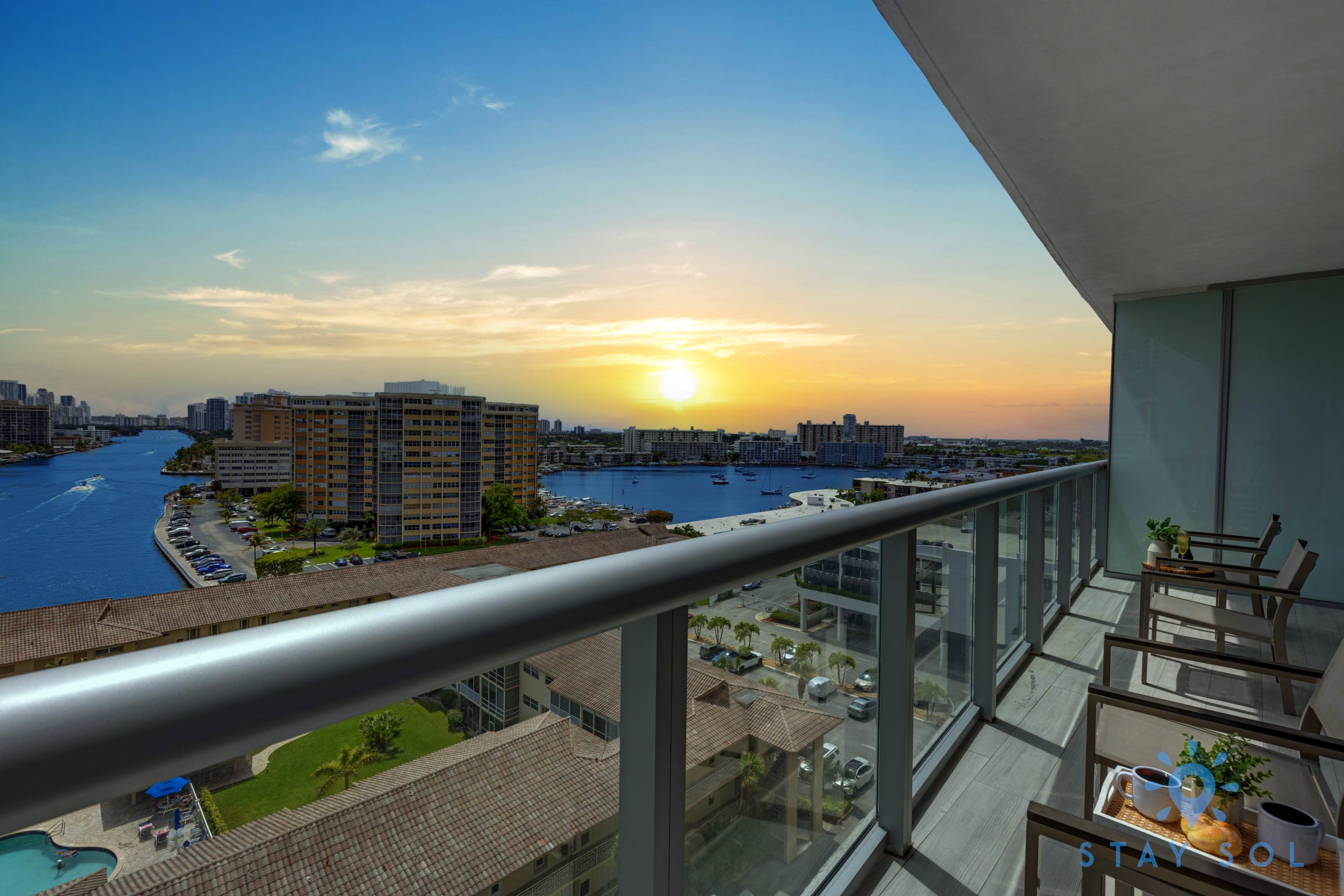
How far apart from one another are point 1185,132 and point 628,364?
557 inches

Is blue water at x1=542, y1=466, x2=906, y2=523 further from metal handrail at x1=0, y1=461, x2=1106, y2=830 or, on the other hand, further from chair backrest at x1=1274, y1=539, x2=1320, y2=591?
metal handrail at x1=0, y1=461, x2=1106, y2=830

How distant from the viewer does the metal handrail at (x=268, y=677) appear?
→ 0.39 m

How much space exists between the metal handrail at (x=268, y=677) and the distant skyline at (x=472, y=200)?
313cm

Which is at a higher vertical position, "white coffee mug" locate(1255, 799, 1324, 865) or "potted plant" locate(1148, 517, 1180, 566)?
"potted plant" locate(1148, 517, 1180, 566)

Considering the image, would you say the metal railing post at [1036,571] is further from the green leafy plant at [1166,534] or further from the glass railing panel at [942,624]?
the green leafy plant at [1166,534]

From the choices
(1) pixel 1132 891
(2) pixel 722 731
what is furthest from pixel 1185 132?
(2) pixel 722 731

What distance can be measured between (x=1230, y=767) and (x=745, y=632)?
57.8 inches

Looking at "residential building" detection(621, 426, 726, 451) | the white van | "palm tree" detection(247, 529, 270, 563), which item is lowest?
"palm tree" detection(247, 529, 270, 563)

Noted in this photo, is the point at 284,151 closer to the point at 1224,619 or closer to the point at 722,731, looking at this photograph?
the point at 722,731

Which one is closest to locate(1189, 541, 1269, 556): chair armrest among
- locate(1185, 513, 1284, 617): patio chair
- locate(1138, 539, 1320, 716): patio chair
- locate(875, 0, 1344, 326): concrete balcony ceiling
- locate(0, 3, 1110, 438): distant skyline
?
locate(1185, 513, 1284, 617): patio chair

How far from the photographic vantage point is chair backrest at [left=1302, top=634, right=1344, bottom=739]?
197 centimetres

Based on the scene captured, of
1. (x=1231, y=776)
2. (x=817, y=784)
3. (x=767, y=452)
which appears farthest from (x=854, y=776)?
(x=767, y=452)

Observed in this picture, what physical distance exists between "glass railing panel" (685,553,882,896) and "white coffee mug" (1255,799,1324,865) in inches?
36.9

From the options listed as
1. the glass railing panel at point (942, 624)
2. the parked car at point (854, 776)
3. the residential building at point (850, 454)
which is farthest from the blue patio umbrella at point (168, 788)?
the residential building at point (850, 454)
